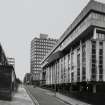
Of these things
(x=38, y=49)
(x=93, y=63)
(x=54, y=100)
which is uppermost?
(x=38, y=49)

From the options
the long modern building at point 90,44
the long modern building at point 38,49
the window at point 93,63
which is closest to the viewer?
the long modern building at point 90,44

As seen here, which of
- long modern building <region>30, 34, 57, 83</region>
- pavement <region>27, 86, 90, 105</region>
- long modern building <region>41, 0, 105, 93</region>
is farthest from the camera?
long modern building <region>30, 34, 57, 83</region>

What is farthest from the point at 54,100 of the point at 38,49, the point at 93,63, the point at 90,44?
the point at 38,49

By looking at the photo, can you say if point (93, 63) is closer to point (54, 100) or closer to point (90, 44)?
point (90, 44)

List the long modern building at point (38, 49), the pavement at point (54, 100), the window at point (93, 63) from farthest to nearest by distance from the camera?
the long modern building at point (38, 49), the window at point (93, 63), the pavement at point (54, 100)

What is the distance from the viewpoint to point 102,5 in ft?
196

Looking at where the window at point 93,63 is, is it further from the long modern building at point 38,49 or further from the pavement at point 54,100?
the long modern building at point 38,49

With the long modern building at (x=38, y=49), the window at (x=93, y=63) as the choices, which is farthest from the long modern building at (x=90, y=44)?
the long modern building at (x=38, y=49)

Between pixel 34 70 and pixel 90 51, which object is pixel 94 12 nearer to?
pixel 90 51

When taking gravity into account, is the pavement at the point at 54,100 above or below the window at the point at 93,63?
below

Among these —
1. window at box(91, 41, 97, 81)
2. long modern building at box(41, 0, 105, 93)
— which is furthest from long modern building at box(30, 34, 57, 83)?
window at box(91, 41, 97, 81)

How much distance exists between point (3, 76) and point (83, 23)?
108 ft

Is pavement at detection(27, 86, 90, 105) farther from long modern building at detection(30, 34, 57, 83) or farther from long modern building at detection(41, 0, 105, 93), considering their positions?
long modern building at detection(30, 34, 57, 83)

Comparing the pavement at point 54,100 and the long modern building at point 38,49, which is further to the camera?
the long modern building at point 38,49
